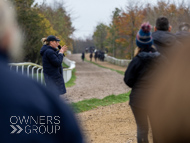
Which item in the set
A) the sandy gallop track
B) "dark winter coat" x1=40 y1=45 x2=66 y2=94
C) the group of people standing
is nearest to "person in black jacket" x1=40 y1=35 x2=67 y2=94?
"dark winter coat" x1=40 y1=45 x2=66 y2=94

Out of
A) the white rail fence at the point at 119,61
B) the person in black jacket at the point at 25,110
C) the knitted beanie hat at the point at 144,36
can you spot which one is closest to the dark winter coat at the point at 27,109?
the person in black jacket at the point at 25,110

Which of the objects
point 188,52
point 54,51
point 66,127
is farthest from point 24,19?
point 66,127

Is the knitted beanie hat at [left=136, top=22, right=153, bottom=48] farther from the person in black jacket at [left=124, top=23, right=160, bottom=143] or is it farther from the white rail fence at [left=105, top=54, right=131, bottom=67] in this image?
the white rail fence at [left=105, top=54, right=131, bottom=67]

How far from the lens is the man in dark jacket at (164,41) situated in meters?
4.54

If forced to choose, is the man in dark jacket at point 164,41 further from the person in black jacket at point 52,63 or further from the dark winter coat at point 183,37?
the person in black jacket at point 52,63

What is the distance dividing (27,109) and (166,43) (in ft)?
12.1

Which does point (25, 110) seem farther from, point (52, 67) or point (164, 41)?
point (52, 67)

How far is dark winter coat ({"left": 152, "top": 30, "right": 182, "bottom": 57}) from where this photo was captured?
4.54m

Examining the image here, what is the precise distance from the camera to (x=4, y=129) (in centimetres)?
119

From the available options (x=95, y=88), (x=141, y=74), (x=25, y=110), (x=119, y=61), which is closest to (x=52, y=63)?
(x=141, y=74)

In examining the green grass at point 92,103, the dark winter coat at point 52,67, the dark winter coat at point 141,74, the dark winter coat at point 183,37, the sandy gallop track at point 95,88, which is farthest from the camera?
the sandy gallop track at point 95,88

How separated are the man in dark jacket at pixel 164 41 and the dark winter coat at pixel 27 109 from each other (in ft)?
11.2

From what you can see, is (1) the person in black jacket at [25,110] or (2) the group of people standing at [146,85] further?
(2) the group of people standing at [146,85]

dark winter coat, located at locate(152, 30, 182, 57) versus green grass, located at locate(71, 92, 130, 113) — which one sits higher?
dark winter coat, located at locate(152, 30, 182, 57)
